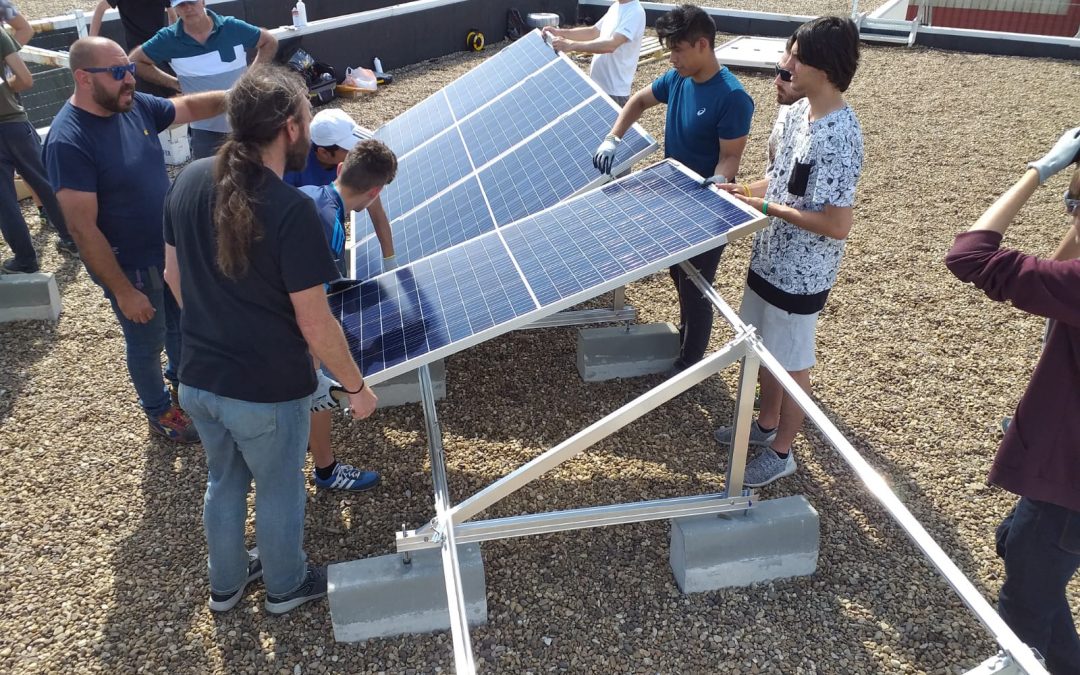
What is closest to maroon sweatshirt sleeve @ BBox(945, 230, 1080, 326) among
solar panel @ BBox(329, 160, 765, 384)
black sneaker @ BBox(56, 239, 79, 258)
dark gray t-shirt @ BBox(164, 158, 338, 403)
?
solar panel @ BBox(329, 160, 765, 384)

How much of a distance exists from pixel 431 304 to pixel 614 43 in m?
4.21

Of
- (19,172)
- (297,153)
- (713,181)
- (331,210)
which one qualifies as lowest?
(19,172)

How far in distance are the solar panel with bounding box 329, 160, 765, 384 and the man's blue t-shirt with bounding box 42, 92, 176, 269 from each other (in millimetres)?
1176

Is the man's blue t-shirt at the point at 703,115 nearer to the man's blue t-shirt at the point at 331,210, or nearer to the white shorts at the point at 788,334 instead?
the white shorts at the point at 788,334

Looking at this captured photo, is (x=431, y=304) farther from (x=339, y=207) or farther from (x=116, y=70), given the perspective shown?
(x=116, y=70)

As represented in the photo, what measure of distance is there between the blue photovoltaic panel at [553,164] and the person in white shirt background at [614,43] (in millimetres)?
1586

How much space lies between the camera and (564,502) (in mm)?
4520

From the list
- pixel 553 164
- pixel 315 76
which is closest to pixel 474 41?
pixel 315 76

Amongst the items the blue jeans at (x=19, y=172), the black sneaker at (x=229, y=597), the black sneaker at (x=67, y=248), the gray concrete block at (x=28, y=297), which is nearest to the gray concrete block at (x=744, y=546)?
the black sneaker at (x=229, y=597)

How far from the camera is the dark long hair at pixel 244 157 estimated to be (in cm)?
275

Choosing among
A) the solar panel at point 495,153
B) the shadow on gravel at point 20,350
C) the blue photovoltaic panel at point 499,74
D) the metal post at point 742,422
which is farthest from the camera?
the blue photovoltaic panel at point 499,74

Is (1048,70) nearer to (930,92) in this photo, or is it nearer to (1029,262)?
(930,92)

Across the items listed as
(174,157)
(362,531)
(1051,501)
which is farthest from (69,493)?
(174,157)

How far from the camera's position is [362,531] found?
4.32 metres
